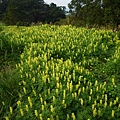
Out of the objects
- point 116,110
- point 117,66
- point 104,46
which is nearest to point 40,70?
point 117,66

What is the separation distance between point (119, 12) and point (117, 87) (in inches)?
671

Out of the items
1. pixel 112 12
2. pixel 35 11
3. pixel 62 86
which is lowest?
pixel 62 86

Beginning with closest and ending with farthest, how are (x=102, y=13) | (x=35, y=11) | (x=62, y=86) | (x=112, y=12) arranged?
1. (x=62, y=86)
2. (x=112, y=12)
3. (x=102, y=13)
4. (x=35, y=11)

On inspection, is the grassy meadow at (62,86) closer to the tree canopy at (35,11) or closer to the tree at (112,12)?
the tree at (112,12)

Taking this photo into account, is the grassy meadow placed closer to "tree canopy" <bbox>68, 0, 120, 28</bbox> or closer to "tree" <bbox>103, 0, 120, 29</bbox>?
"tree canopy" <bbox>68, 0, 120, 28</bbox>

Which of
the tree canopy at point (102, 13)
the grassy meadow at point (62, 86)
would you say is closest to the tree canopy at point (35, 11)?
the tree canopy at point (102, 13)

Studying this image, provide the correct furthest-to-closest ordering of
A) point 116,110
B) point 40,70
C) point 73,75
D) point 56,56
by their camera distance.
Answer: point 56,56 < point 40,70 < point 73,75 < point 116,110

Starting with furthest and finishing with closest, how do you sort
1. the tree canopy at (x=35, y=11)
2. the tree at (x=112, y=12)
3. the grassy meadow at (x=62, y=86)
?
1. the tree canopy at (x=35, y=11)
2. the tree at (x=112, y=12)
3. the grassy meadow at (x=62, y=86)

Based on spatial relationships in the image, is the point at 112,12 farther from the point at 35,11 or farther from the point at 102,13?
the point at 35,11

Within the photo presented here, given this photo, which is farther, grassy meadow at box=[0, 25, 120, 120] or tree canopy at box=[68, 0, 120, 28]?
tree canopy at box=[68, 0, 120, 28]

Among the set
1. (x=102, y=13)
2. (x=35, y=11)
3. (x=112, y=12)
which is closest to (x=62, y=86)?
(x=112, y=12)

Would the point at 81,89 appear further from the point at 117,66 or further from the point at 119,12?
the point at 119,12

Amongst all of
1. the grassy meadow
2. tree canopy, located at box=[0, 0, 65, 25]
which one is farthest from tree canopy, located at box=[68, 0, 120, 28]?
tree canopy, located at box=[0, 0, 65, 25]

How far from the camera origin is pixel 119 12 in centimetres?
2061
